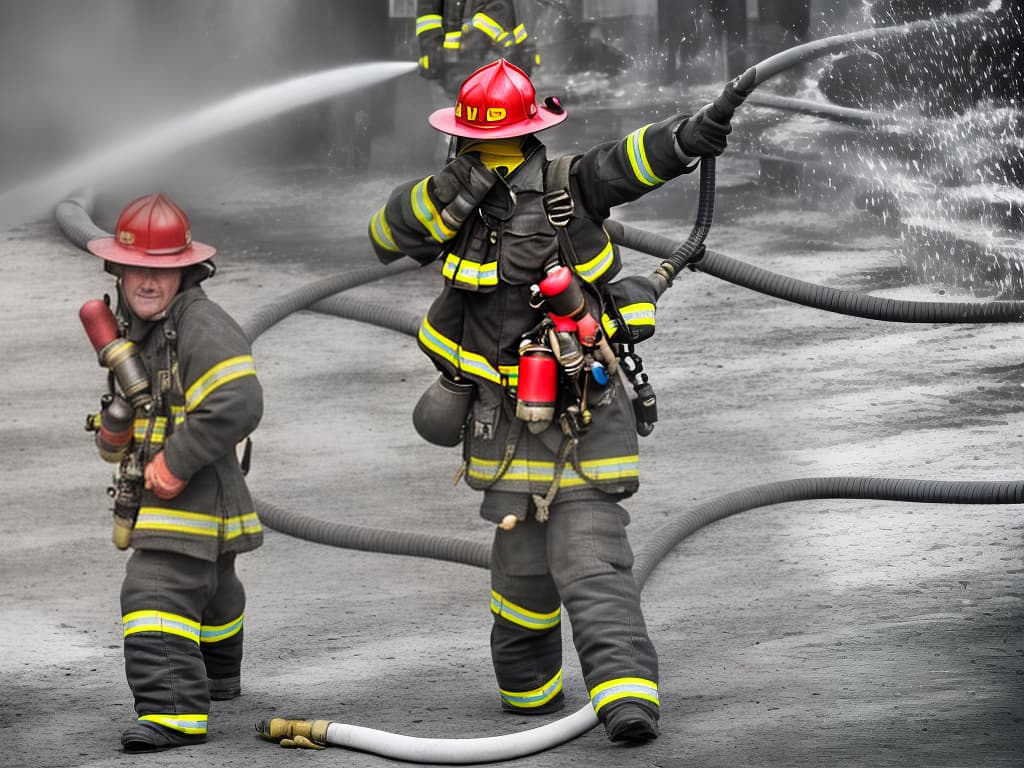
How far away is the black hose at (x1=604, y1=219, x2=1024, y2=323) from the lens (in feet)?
22.7

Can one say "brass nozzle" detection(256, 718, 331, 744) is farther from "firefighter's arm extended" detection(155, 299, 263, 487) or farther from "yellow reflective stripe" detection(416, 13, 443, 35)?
"yellow reflective stripe" detection(416, 13, 443, 35)

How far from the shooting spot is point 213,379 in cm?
439

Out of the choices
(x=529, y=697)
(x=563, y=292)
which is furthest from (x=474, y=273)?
(x=529, y=697)

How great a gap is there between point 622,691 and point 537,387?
0.78 m

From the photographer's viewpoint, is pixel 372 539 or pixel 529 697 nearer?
pixel 529 697

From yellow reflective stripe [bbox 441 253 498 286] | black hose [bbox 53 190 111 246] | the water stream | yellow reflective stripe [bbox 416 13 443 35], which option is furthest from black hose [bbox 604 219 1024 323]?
the water stream

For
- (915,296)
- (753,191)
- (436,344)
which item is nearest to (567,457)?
(436,344)

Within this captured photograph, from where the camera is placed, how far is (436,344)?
460 cm

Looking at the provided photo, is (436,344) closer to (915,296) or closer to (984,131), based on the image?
(915,296)

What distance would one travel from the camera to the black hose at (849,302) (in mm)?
6914

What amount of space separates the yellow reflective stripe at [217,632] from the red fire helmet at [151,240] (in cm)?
100

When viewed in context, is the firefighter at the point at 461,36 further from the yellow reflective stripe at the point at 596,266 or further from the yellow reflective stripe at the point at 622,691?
the yellow reflective stripe at the point at 622,691

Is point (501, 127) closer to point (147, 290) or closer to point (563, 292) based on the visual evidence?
point (563, 292)

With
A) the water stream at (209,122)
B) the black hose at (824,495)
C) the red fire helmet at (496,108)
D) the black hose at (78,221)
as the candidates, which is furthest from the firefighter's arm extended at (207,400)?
the water stream at (209,122)
